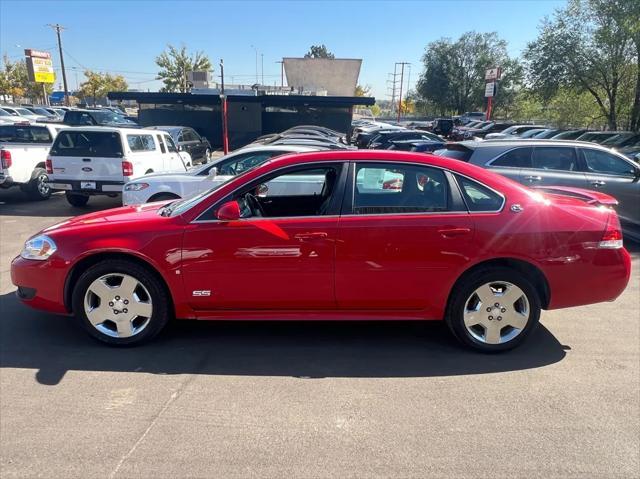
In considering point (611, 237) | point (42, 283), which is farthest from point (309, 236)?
point (611, 237)

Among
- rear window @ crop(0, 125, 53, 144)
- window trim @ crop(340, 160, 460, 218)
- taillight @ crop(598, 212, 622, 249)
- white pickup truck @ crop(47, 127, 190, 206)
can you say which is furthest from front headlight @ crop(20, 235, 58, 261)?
rear window @ crop(0, 125, 53, 144)

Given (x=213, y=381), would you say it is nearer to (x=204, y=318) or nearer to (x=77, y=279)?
(x=204, y=318)

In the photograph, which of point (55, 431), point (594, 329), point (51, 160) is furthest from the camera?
point (51, 160)

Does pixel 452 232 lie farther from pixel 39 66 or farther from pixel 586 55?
pixel 39 66

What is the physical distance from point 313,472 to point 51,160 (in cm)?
975

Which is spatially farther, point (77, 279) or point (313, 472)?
point (77, 279)

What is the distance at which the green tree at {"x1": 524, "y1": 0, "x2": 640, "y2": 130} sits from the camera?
20.5 metres

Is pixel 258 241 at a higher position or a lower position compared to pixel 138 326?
higher

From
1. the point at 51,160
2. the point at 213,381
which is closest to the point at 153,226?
the point at 213,381

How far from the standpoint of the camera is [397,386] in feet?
11.2

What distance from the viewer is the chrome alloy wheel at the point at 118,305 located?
3832 millimetres

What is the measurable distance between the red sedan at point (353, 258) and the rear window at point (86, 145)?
261 inches

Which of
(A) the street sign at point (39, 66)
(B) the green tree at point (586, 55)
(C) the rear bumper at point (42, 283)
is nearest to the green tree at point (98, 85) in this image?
(A) the street sign at point (39, 66)

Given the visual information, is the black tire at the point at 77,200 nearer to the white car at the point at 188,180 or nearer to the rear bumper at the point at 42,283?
the white car at the point at 188,180
